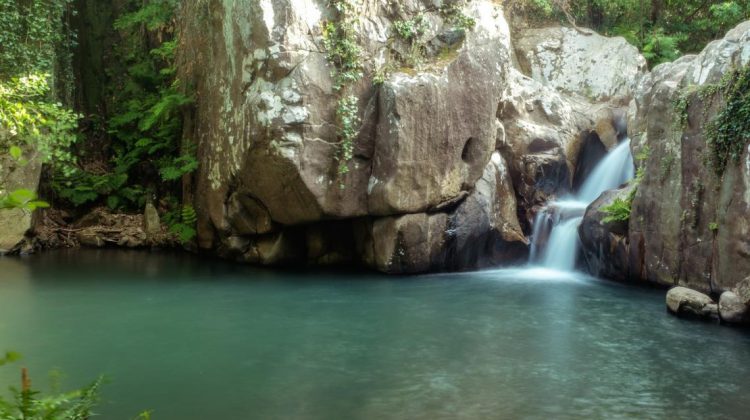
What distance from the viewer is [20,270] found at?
13.9 m

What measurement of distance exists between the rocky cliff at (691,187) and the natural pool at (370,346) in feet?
2.34

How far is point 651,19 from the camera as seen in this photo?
70.7ft

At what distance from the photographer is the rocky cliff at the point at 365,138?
536 inches

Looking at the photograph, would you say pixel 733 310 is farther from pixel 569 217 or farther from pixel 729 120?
pixel 569 217

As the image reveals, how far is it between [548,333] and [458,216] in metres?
5.07

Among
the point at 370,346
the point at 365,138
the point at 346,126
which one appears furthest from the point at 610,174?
the point at 370,346

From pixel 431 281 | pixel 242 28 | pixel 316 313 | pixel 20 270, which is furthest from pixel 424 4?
Answer: pixel 20 270

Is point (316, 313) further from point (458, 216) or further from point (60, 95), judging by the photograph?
point (60, 95)

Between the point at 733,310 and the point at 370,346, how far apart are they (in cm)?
521

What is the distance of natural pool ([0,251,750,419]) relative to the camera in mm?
6824

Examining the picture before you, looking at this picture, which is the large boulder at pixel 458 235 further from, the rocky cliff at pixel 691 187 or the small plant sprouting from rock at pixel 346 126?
the rocky cliff at pixel 691 187

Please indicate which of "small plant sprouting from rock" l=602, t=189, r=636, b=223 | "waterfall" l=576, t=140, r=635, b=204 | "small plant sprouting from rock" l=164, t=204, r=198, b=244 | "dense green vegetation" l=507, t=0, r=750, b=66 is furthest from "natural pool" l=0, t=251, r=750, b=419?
"dense green vegetation" l=507, t=0, r=750, b=66

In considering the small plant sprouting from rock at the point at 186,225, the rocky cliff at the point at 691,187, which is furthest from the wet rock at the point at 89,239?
the rocky cliff at the point at 691,187

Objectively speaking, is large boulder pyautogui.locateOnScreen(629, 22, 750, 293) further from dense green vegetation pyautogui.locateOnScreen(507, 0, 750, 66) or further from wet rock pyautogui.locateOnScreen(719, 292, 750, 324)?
dense green vegetation pyautogui.locateOnScreen(507, 0, 750, 66)
